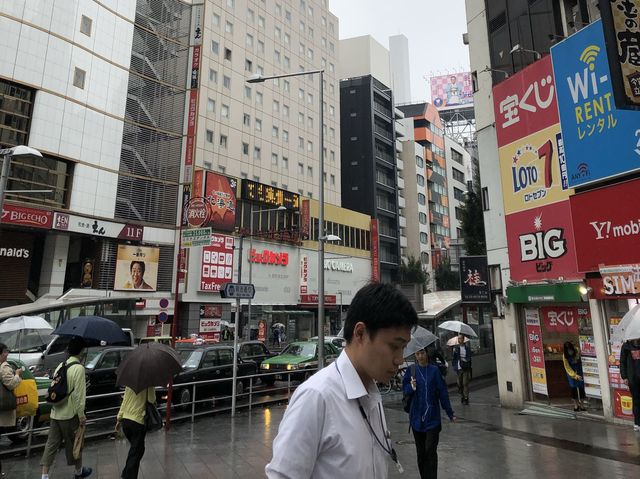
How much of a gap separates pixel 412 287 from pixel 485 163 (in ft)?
26.7

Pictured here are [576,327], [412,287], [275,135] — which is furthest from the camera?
[275,135]

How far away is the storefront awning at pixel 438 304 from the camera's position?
65.0 feet

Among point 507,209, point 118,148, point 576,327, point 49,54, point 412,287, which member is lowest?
point 576,327

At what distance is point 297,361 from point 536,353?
8205 millimetres

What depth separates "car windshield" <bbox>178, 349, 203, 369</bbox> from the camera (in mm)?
13670

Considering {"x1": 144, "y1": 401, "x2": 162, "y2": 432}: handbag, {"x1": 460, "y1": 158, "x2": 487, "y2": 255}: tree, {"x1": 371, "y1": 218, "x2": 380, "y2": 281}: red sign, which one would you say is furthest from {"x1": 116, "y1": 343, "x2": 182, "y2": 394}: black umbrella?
{"x1": 371, "y1": 218, "x2": 380, "y2": 281}: red sign

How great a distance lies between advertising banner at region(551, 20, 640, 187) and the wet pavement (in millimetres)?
6073

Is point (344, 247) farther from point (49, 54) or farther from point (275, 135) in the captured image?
point (49, 54)

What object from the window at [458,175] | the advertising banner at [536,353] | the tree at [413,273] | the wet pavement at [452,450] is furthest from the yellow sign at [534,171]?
the window at [458,175]

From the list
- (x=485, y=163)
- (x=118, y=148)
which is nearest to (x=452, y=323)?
(x=485, y=163)

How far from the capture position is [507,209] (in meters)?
13.7

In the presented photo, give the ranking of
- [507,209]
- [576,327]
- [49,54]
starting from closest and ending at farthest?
[576,327]
[507,209]
[49,54]

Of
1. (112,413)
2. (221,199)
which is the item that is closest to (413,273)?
(221,199)

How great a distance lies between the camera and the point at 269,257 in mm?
41688
